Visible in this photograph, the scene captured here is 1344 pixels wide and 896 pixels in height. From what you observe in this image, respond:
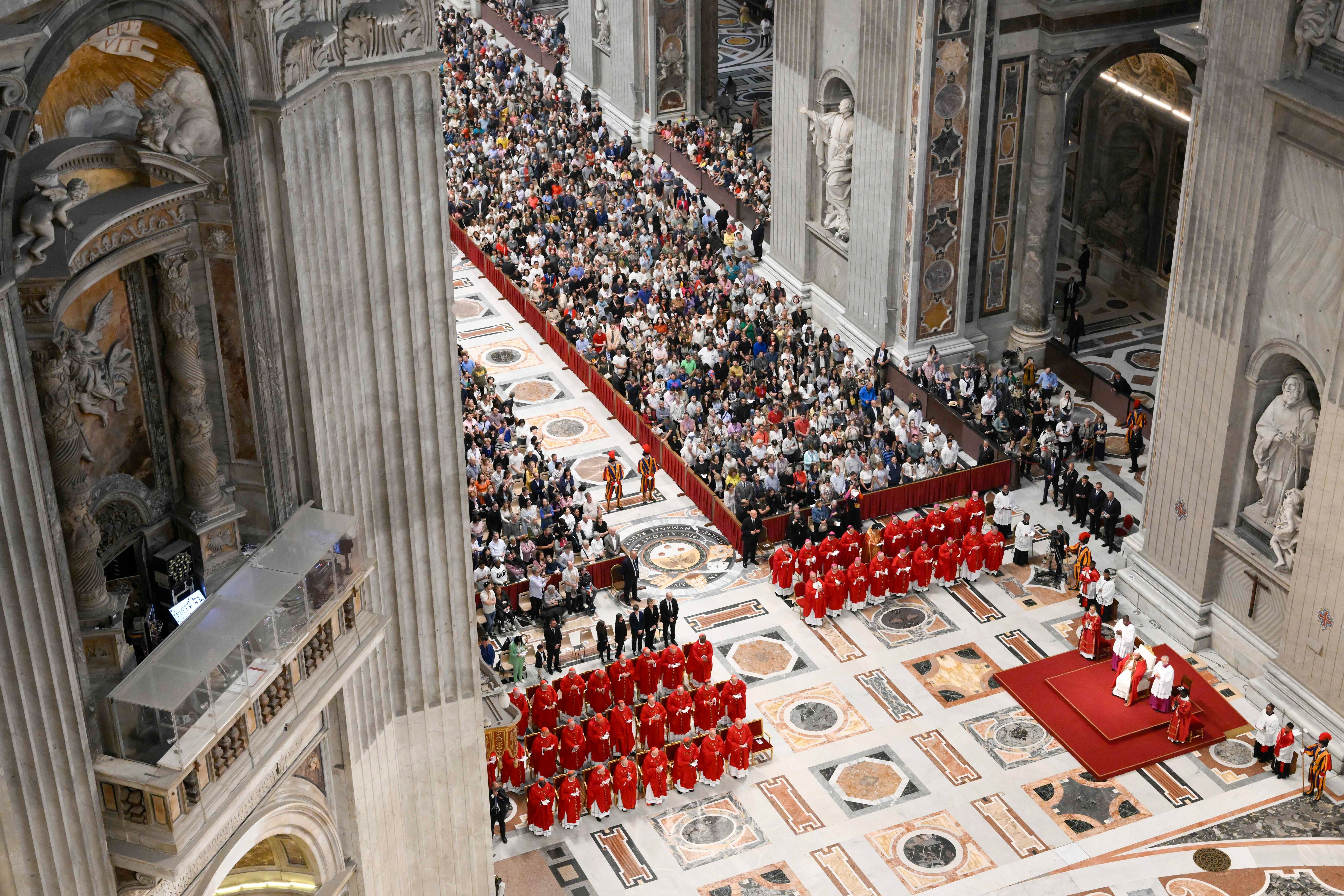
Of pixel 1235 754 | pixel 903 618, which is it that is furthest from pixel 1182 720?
pixel 903 618

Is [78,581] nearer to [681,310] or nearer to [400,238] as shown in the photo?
[400,238]

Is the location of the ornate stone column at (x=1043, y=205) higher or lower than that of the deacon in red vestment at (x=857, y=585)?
higher

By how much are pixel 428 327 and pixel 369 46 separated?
2.20 metres

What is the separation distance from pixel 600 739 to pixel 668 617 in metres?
2.82

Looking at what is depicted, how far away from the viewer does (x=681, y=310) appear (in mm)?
32031

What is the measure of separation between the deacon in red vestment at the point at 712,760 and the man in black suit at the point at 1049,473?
865cm

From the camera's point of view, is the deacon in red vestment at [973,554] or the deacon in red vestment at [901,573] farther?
the deacon in red vestment at [973,554]

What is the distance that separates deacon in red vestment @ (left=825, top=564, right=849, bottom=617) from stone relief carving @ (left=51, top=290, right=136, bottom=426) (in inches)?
579

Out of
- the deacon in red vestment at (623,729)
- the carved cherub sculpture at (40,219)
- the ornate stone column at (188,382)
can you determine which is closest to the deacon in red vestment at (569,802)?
the deacon in red vestment at (623,729)

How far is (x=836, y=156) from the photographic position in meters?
30.2

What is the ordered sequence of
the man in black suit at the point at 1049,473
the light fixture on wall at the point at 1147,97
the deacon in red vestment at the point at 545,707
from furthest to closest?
the light fixture on wall at the point at 1147,97 → the man in black suit at the point at 1049,473 → the deacon in red vestment at the point at 545,707

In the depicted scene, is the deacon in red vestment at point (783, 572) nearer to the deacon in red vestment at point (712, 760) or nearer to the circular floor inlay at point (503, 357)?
the deacon in red vestment at point (712, 760)

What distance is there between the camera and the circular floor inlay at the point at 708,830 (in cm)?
2000

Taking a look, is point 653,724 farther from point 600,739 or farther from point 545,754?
point 545,754
